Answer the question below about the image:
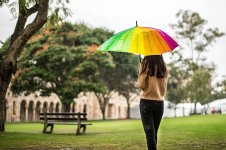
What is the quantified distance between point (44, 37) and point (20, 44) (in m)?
21.2

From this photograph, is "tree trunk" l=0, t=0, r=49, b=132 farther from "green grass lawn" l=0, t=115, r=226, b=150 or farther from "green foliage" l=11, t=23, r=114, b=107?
"green foliage" l=11, t=23, r=114, b=107

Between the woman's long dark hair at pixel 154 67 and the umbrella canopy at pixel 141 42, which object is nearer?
the woman's long dark hair at pixel 154 67

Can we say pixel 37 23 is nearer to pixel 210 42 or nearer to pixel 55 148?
pixel 55 148

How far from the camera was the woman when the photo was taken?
4801 millimetres

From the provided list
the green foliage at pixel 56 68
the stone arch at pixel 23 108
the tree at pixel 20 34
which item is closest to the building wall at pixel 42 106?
the stone arch at pixel 23 108

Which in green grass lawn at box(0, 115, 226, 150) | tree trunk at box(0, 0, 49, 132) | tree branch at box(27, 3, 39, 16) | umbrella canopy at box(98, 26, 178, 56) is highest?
tree branch at box(27, 3, 39, 16)

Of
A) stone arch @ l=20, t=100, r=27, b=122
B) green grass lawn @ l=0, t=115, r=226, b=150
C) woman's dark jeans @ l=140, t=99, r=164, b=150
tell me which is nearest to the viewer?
woman's dark jeans @ l=140, t=99, r=164, b=150

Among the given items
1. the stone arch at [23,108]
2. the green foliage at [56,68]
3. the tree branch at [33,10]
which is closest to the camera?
the tree branch at [33,10]

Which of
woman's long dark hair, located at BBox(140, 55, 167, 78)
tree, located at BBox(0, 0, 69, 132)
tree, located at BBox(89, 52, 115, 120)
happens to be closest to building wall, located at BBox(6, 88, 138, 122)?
A: tree, located at BBox(89, 52, 115, 120)

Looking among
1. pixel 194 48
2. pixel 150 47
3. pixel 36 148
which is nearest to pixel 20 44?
pixel 36 148

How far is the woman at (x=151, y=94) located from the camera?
480 centimetres

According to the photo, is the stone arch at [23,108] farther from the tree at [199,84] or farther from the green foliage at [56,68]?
the tree at [199,84]

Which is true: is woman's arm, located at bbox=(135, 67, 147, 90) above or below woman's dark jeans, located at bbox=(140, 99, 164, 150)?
above

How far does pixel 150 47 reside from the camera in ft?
17.1
